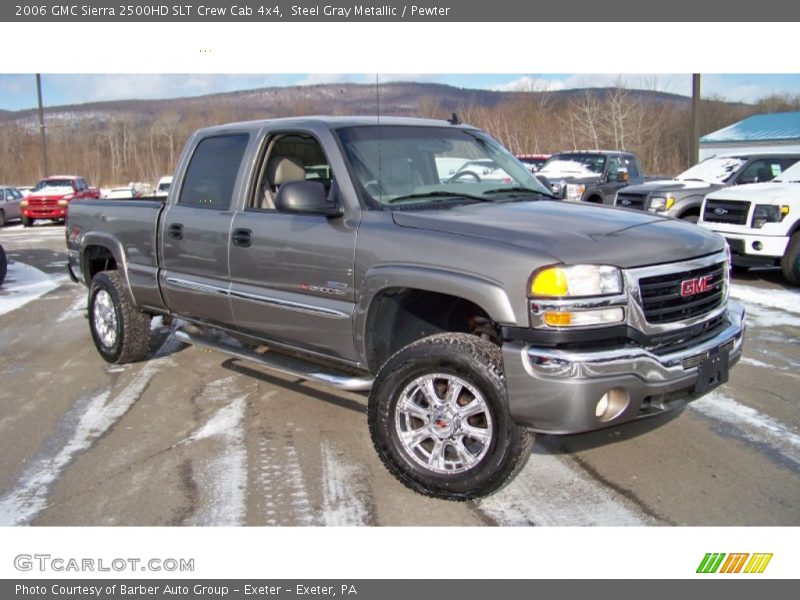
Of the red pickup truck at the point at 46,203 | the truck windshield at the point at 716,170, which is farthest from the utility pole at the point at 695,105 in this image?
the red pickup truck at the point at 46,203

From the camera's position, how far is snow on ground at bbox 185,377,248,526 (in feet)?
11.8

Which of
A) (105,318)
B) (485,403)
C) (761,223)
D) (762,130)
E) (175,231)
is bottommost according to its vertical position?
(105,318)

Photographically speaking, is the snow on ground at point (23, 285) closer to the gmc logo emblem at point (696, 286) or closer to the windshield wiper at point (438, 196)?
the windshield wiper at point (438, 196)

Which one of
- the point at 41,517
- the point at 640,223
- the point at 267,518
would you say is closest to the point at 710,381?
the point at 640,223

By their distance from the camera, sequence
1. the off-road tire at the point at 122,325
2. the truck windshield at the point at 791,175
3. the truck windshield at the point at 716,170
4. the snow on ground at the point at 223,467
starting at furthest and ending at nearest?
the truck windshield at the point at 716,170 < the truck windshield at the point at 791,175 < the off-road tire at the point at 122,325 < the snow on ground at the point at 223,467

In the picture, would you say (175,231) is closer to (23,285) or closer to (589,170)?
(23,285)

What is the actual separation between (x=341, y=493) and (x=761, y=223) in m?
8.22

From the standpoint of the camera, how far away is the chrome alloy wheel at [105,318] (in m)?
6.32

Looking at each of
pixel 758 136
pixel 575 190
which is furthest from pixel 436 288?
pixel 758 136

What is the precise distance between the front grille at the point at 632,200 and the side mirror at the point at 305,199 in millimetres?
9075

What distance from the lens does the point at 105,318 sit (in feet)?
21.2

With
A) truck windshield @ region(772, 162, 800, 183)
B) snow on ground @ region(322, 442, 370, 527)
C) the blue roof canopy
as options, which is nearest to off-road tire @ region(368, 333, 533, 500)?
snow on ground @ region(322, 442, 370, 527)

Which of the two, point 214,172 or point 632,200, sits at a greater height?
point 214,172

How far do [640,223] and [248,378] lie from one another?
11.0 ft
